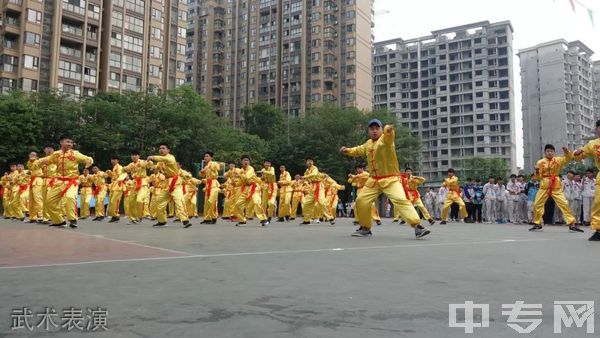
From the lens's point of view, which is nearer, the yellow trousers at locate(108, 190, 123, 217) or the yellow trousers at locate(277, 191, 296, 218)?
the yellow trousers at locate(108, 190, 123, 217)

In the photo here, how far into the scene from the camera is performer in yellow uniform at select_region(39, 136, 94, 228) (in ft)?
37.3

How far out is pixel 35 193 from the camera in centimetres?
1458

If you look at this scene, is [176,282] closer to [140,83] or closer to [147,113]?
[147,113]

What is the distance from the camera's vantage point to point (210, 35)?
86500 millimetres

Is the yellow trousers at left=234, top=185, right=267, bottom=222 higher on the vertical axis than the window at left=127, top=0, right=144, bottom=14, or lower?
lower

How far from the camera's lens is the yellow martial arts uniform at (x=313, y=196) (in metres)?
15.7

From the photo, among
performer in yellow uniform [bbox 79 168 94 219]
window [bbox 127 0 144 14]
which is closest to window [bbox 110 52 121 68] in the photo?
window [bbox 127 0 144 14]

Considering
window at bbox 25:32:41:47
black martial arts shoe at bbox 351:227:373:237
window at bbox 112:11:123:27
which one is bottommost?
black martial arts shoe at bbox 351:227:373:237

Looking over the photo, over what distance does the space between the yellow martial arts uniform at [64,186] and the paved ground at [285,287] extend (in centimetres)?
536

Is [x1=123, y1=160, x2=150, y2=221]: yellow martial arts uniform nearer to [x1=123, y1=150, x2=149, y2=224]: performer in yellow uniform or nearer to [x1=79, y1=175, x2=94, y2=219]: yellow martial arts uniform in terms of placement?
[x1=123, y1=150, x2=149, y2=224]: performer in yellow uniform

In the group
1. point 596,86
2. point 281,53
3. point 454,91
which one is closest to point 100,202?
point 281,53

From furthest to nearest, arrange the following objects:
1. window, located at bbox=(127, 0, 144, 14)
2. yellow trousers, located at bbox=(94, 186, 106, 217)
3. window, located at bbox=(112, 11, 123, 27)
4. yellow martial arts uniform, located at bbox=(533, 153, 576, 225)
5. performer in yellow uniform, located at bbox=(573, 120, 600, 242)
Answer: window, located at bbox=(127, 0, 144, 14)
window, located at bbox=(112, 11, 123, 27)
yellow trousers, located at bbox=(94, 186, 106, 217)
yellow martial arts uniform, located at bbox=(533, 153, 576, 225)
performer in yellow uniform, located at bbox=(573, 120, 600, 242)

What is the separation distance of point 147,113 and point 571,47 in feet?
260

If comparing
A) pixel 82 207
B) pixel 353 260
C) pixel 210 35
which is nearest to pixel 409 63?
pixel 210 35
